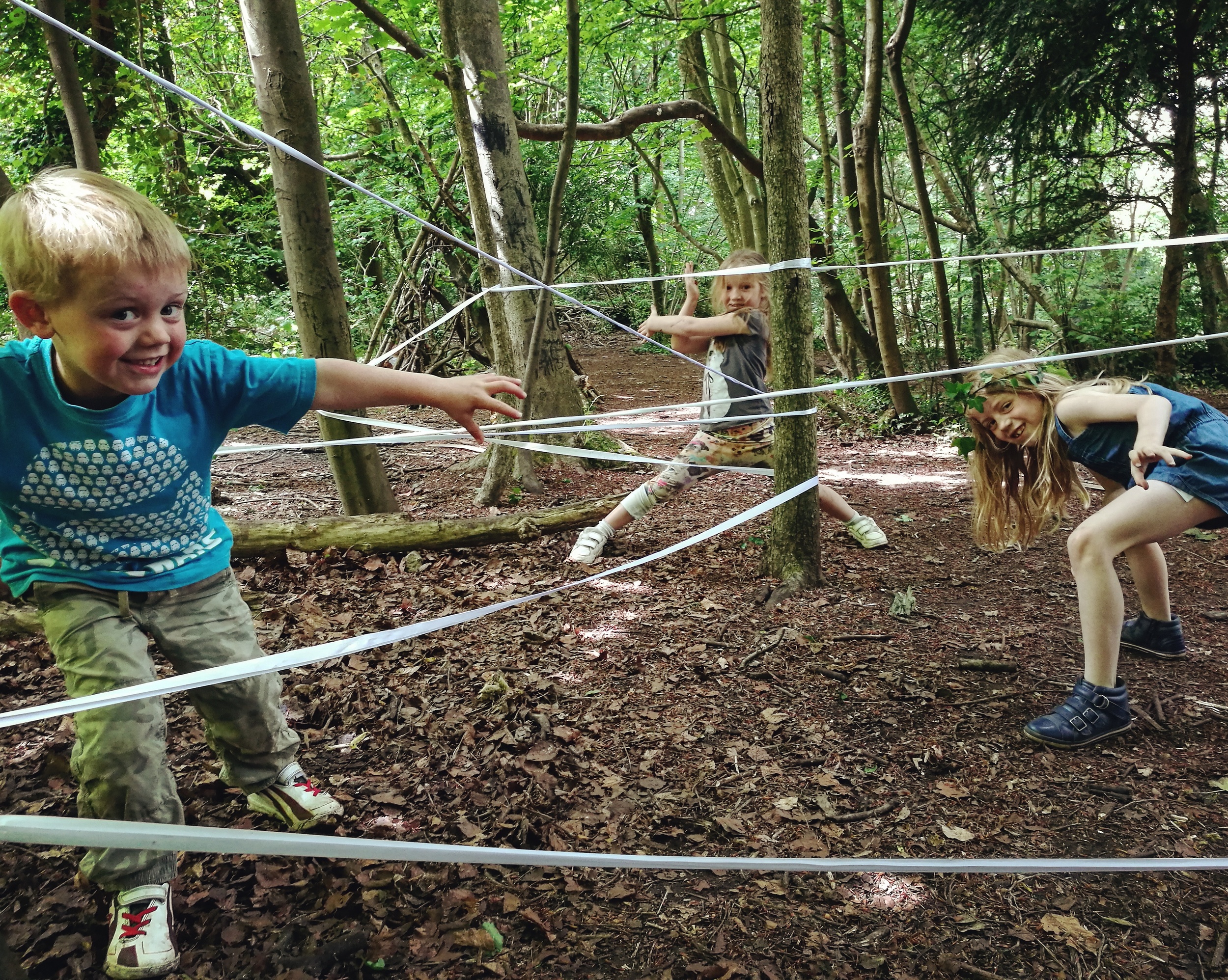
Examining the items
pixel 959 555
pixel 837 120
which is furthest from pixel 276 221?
pixel 959 555

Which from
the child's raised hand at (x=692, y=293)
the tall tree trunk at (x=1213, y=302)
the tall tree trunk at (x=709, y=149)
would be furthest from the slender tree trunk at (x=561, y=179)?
the tall tree trunk at (x=1213, y=302)

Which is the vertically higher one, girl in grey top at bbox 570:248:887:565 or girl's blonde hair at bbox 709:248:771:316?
girl's blonde hair at bbox 709:248:771:316

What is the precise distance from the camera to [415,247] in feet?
24.1

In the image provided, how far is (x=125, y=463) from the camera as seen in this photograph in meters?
1.63

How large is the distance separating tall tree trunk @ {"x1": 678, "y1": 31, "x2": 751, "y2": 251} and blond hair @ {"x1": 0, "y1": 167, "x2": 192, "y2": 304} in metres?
8.51

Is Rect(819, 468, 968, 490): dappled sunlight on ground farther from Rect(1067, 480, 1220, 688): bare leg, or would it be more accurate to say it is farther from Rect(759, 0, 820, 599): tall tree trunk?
Rect(1067, 480, 1220, 688): bare leg

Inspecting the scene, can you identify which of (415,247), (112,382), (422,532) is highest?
(415,247)

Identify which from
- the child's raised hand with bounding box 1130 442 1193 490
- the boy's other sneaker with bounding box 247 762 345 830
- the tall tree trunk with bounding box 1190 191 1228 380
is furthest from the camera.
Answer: the tall tree trunk with bounding box 1190 191 1228 380

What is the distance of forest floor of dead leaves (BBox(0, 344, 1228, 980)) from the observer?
1657mm

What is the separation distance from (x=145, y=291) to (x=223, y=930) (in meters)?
1.30

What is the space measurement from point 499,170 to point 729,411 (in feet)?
7.21

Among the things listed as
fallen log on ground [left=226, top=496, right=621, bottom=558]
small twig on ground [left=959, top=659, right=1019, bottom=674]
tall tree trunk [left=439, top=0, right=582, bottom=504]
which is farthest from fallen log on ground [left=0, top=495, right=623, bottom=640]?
small twig on ground [left=959, top=659, right=1019, bottom=674]

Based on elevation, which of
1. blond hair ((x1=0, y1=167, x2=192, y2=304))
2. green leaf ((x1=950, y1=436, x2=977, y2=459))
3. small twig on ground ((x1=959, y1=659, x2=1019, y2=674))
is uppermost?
blond hair ((x1=0, y1=167, x2=192, y2=304))

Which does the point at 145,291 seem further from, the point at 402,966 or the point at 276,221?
the point at 276,221
